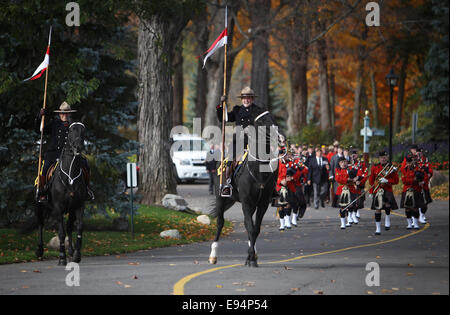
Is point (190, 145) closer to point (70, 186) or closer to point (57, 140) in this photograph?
point (57, 140)

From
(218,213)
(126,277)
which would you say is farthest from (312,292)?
(218,213)

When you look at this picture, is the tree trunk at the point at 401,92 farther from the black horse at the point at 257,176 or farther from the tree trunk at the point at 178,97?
the black horse at the point at 257,176

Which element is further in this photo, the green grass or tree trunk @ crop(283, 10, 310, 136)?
tree trunk @ crop(283, 10, 310, 136)

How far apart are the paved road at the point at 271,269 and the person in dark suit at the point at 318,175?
919 centimetres

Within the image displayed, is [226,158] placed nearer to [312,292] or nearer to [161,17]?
[312,292]

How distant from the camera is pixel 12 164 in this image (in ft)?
58.7

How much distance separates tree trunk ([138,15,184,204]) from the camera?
2491cm

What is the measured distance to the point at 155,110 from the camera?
25156 mm

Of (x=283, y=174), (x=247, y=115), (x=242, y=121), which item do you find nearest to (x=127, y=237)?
(x=283, y=174)

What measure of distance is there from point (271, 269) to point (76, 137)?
4.05 meters

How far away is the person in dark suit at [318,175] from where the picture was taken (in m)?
29.4

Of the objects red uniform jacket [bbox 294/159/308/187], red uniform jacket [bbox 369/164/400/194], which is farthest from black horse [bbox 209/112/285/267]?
red uniform jacket [bbox 294/159/308/187]

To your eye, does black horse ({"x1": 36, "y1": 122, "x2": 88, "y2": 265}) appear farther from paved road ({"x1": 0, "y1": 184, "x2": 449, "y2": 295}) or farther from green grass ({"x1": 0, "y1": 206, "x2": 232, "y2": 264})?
green grass ({"x1": 0, "y1": 206, "x2": 232, "y2": 264})

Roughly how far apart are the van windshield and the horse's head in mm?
29767
